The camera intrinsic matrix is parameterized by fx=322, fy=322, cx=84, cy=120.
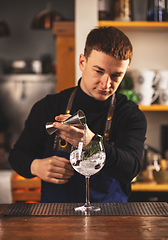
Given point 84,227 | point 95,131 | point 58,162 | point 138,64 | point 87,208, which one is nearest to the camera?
point 84,227

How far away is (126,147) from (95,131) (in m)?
0.18

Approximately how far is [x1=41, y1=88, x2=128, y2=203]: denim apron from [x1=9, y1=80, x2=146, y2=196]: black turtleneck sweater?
0.14 ft

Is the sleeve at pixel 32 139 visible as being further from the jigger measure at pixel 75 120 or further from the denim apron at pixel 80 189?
the jigger measure at pixel 75 120

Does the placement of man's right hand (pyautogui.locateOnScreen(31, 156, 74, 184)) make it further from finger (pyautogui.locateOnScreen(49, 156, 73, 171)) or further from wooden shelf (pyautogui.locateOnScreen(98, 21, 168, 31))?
wooden shelf (pyautogui.locateOnScreen(98, 21, 168, 31))

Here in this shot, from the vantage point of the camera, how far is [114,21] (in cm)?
210

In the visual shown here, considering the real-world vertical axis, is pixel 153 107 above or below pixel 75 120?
below

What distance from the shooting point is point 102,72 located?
1.18 m

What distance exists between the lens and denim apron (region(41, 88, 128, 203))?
1.30 metres

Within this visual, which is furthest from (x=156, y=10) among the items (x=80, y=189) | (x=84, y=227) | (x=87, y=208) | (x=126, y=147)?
(x=84, y=227)

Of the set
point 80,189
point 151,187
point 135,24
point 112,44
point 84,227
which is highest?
point 135,24

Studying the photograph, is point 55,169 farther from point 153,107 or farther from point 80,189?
point 153,107

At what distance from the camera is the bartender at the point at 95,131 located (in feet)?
3.76

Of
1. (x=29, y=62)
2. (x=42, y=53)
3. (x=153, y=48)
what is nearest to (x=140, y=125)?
(x=153, y=48)

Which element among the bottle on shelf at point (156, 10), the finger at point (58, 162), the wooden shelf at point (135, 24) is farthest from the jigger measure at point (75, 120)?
the bottle on shelf at point (156, 10)
